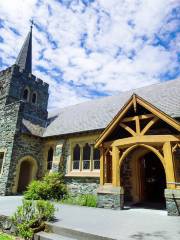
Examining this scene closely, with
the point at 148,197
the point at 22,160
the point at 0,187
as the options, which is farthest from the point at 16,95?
the point at 148,197

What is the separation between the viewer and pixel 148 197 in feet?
39.7

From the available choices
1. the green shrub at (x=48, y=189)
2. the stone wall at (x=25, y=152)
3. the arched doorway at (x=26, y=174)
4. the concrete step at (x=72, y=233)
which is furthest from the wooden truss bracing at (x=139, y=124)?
the arched doorway at (x=26, y=174)

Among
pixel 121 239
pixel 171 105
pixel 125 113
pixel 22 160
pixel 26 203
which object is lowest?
pixel 121 239

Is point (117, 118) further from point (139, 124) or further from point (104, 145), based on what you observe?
point (104, 145)

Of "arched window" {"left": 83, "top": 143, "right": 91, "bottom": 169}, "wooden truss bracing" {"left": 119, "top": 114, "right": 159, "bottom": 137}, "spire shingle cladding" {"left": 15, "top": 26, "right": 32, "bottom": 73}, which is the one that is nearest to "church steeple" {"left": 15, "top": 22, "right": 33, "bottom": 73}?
"spire shingle cladding" {"left": 15, "top": 26, "right": 32, "bottom": 73}

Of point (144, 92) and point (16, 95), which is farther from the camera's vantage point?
point (16, 95)

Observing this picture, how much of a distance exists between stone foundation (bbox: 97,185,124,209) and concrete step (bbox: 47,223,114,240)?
3943mm

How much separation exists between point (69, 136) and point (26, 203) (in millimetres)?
9069

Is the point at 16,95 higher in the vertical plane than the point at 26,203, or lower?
higher

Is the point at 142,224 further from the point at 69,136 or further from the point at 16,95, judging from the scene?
the point at 16,95

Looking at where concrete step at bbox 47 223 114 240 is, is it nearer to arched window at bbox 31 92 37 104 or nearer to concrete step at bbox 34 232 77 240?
concrete step at bbox 34 232 77 240

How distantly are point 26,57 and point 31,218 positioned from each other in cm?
2103

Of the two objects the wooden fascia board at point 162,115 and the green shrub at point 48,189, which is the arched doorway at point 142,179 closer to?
the wooden fascia board at point 162,115

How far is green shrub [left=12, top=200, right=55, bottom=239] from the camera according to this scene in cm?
572
